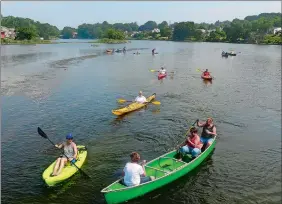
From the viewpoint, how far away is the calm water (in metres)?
15.2

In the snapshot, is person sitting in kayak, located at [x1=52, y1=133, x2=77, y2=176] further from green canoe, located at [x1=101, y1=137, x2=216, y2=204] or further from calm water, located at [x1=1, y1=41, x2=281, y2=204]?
green canoe, located at [x1=101, y1=137, x2=216, y2=204]

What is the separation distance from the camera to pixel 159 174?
15.4 m

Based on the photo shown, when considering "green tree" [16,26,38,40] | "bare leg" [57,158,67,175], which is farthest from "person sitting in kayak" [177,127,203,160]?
"green tree" [16,26,38,40]

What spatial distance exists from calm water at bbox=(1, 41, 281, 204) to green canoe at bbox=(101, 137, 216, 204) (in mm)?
478

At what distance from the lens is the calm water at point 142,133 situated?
49.9 feet

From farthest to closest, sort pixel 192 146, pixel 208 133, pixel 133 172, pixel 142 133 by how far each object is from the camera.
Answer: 1. pixel 142 133
2. pixel 208 133
3. pixel 192 146
4. pixel 133 172

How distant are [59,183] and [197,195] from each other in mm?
6567

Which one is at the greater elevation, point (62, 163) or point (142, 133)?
point (62, 163)

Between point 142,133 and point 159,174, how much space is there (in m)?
7.56

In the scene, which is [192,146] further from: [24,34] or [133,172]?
[24,34]

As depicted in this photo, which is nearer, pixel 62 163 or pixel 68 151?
pixel 62 163

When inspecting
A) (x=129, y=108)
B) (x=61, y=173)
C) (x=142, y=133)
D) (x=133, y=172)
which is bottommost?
(x=142, y=133)

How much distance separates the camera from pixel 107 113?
1100 inches

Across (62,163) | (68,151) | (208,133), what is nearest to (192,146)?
(208,133)
